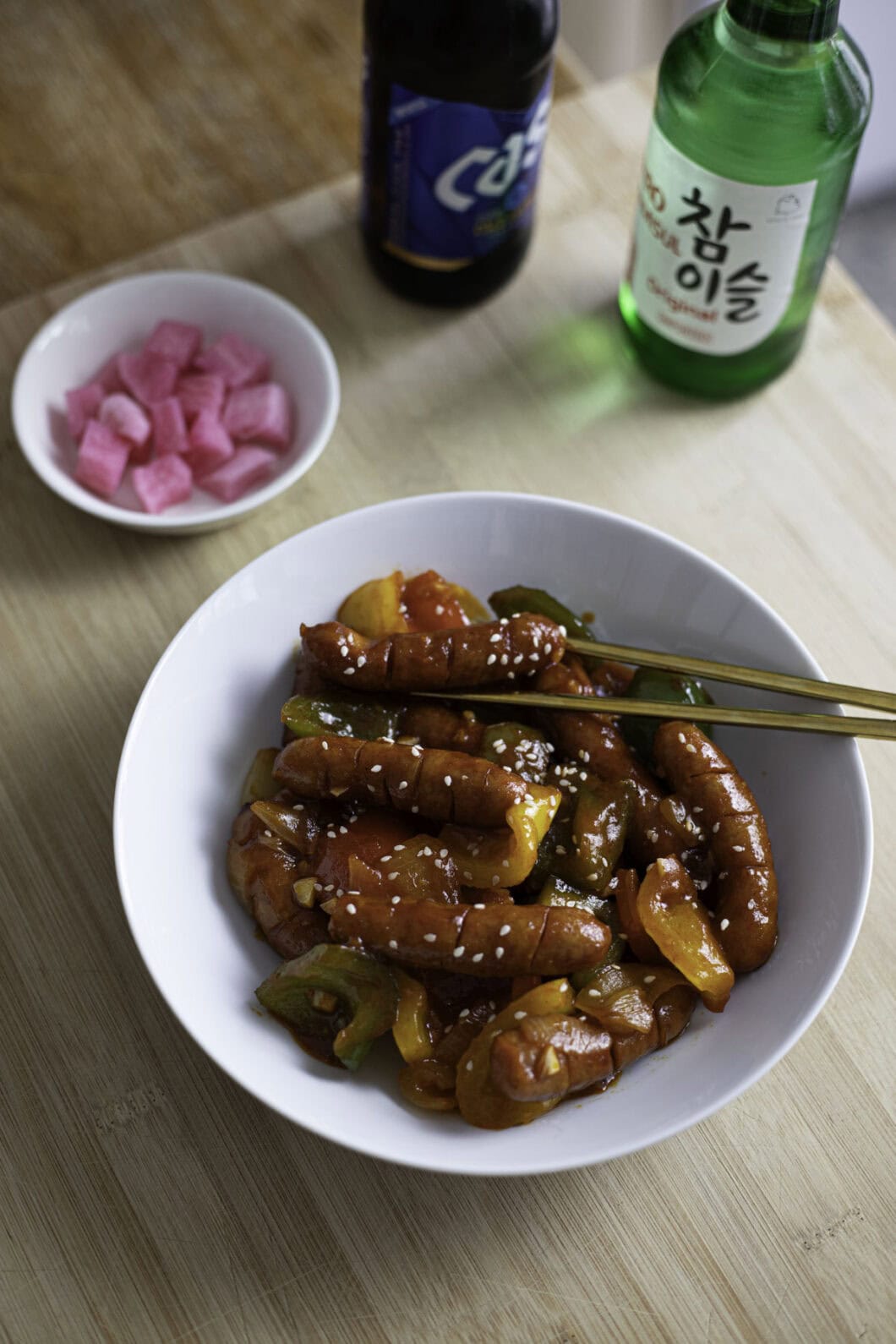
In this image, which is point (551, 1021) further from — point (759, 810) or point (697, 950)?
point (759, 810)

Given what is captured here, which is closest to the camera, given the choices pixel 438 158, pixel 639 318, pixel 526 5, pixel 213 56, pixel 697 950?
pixel 697 950

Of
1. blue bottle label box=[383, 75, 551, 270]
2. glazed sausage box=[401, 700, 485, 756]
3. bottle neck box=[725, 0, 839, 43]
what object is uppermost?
bottle neck box=[725, 0, 839, 43]

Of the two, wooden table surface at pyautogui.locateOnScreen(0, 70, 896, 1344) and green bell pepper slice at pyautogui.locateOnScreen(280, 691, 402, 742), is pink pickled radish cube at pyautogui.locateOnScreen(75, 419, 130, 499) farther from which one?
green bell pepper slice at pyautogui.locateOnScreen(280, 691, 402, 742)

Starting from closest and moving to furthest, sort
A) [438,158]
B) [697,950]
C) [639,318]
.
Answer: [697,950]
[438,158]
[639,318]

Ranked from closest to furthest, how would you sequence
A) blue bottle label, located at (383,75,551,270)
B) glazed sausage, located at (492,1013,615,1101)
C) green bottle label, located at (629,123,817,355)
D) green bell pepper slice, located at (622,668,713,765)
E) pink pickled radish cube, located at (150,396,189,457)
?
glazed sausage, located at (492,1013,615,1101)
green bell pepper slice, located at (622,668,713,765)
green bottle label, located at (629,123,817,355)
blue bottle label, located at (383,75,551,270)
pink pickled radish cube, located at (150,396,189,457)

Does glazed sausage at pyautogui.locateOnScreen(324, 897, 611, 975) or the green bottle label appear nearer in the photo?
glazed sausage at pyautogui.locateOnScreen(324, 897, 611, 975)

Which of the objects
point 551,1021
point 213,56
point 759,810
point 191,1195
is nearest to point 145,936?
point 191,1195

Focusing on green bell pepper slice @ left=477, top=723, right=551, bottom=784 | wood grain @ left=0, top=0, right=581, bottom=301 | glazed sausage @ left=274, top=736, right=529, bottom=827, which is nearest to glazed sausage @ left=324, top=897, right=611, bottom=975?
glazed sausage @ left=274, top=736, right=529, bottom=827
